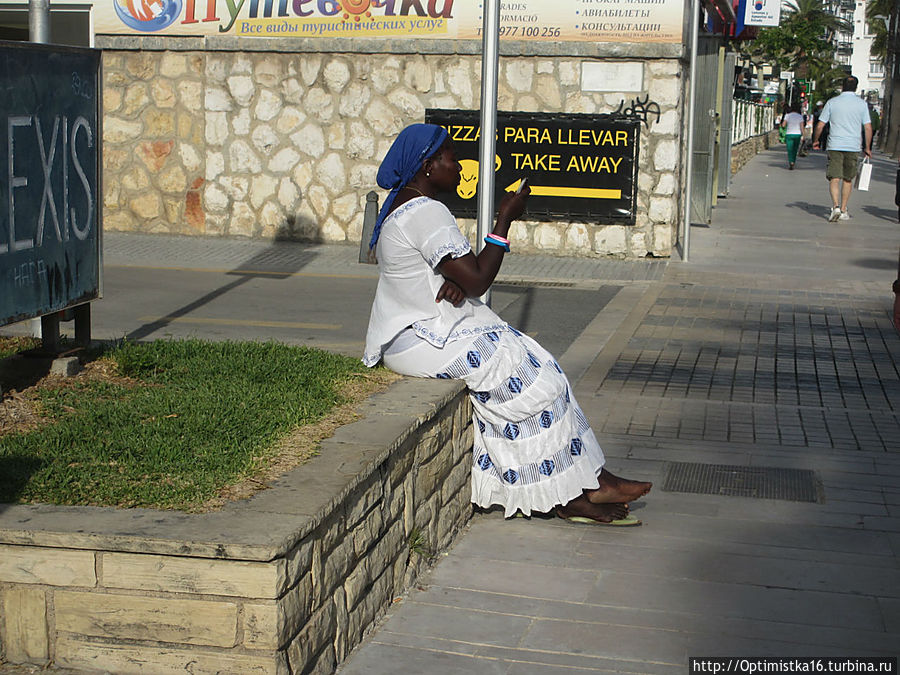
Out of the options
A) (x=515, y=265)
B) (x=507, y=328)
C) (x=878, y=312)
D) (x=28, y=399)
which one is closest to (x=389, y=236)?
(x=507, y=328)

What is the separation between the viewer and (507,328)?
5000mm

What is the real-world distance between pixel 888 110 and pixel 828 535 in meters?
56.8

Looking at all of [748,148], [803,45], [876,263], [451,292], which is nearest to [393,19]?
Result: [876,263]

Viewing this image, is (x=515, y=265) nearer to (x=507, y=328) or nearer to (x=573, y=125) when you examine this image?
(x=573, y=125)

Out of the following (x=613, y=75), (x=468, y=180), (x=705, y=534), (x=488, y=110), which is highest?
(x=613, y=75)

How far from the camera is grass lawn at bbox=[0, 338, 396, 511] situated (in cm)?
359

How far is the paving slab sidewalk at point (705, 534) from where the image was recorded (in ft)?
12.7

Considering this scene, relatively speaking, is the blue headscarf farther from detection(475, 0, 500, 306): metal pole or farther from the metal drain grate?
the metal drain grate

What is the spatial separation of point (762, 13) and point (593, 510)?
627 inches

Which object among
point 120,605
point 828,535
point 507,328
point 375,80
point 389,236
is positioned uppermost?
point 375,80

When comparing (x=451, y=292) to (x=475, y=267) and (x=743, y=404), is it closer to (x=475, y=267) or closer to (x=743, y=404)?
(x=475, y=267)

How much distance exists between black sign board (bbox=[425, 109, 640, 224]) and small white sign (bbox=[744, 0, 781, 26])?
22.5 ft

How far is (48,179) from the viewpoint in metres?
4.86

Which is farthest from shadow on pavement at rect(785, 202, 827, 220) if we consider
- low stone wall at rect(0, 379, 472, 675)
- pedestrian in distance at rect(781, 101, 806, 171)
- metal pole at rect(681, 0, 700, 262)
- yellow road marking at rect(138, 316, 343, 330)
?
low stone wall at rect(0, 379, 472, 675)
